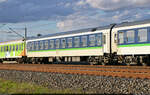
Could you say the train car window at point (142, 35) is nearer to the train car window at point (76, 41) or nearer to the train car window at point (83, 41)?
the train car window at point (83, 41)

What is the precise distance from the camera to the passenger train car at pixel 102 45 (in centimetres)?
1808

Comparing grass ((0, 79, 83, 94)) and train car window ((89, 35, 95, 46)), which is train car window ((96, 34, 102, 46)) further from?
grass ((0, 79, 83, 94))

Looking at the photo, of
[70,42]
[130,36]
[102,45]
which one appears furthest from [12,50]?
[130,36]

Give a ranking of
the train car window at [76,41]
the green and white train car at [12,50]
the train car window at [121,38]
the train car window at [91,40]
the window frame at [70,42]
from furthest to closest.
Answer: the green and white train car at [12,50]
the window frame at [70,42]
the train car window at [76,41]
the train car window at [91,40]
the train car window at [121,38]

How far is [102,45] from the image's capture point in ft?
70.2

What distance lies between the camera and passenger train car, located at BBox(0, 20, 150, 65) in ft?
59.3

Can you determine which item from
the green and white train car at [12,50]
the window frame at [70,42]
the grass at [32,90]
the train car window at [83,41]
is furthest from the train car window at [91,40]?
the green and white train car at [12,50]

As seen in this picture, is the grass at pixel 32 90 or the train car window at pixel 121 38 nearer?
the grass at pixel 32 90

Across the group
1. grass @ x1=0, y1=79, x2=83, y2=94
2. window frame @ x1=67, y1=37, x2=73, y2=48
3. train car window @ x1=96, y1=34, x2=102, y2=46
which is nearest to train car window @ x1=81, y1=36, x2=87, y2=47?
train car window @ x1=96, y1=34, x2=102, y2=46

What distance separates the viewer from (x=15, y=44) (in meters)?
35.4

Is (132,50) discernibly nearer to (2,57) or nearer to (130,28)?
(130,28)

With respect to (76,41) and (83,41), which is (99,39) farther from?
(76,41)

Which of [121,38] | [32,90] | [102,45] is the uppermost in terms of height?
[121,38]

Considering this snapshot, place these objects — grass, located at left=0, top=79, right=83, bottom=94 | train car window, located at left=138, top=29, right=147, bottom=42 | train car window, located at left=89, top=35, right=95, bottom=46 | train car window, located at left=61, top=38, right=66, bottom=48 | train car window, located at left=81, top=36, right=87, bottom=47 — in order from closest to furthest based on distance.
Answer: grass, located at left=0, top=79, right=83, bottom=94 < train car window, located at left=138, top=29, right=147, bottom=42 < train car window, located at left=89, top=35, right=95, bottom=46 < train car window, located at left=81, top=36, right=87, bottom=47 < train car window, located at left=61, top=38, right=66, bottom=48
